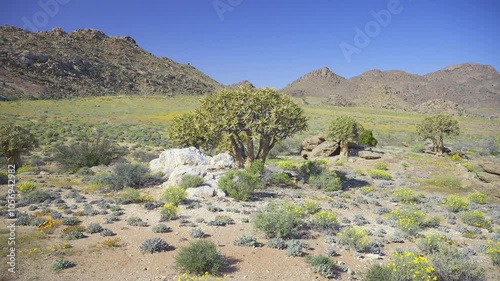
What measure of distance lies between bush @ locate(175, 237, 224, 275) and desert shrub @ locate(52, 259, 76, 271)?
9.31 ft

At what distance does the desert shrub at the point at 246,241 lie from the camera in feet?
30.3

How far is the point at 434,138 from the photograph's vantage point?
110ft

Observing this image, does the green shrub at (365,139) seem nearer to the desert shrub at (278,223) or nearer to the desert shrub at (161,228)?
the desert shrub at (278,223)

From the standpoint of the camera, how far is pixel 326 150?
29547 mm

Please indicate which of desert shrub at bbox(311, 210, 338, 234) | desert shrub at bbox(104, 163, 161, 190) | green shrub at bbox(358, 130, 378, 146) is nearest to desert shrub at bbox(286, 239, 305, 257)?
desert shrub at bbox(311, 210, 338, 234)

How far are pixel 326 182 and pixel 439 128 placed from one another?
2248cm

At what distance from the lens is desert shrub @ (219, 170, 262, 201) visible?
46.6ft

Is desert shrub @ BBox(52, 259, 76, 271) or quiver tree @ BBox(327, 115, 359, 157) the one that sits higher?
quiver tree @ BBox(327, 115, 359, 157)

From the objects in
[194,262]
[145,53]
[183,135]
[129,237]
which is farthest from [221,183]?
[145,53]

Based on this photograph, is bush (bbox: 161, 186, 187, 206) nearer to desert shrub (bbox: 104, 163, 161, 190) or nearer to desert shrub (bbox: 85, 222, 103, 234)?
desert shrub (bbox: 85, 222, 103, 234)

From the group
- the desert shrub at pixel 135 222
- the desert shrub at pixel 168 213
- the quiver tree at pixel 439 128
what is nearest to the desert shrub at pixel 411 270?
the desert shrub at pixel 168 213

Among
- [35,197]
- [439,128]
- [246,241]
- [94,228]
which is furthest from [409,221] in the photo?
[439,128]

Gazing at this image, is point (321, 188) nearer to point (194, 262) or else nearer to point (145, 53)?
point (194, 262)

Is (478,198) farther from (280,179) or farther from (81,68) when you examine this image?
(81,68)
